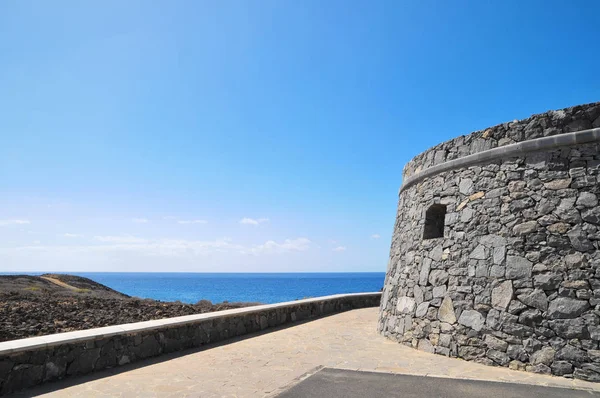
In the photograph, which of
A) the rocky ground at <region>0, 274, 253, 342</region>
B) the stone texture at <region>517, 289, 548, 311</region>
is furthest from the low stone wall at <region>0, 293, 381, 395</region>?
the stone texture at <region>517, 289, 548, 311</region>

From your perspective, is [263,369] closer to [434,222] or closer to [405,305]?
[405,305]

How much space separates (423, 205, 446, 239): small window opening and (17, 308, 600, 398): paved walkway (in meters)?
2.48

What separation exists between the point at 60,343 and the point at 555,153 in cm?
834

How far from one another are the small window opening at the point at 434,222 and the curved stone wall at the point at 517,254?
0.22m

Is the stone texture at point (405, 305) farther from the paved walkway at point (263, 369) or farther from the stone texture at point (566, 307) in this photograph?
the stone texture at point (566, 307)

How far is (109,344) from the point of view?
276 inches

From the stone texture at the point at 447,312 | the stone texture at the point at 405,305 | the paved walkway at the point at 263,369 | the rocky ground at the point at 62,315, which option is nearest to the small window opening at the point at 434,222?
the stone texture at the point at 405,305

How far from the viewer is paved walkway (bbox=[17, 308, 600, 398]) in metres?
5.88

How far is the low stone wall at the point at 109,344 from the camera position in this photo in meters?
5.77

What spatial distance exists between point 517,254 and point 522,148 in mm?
1892

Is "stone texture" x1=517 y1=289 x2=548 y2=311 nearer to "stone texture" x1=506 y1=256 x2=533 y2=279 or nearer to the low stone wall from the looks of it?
"stone texture" x1=506 y1=256 x2=533 y2=279

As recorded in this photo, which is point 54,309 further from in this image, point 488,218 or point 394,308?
point 488,218

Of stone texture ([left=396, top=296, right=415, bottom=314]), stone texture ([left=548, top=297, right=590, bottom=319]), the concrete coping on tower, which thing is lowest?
stone texture ([left=396, top=296, right=415, bottom=314])

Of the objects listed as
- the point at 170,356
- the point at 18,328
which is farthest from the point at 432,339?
the point at 18,328
